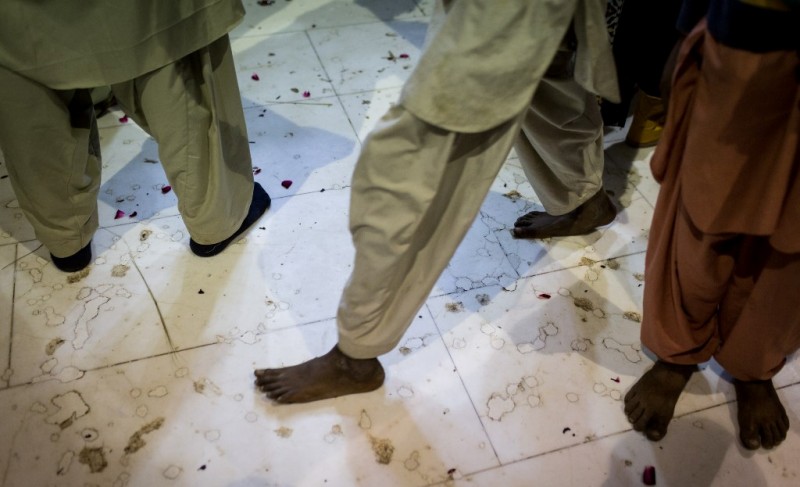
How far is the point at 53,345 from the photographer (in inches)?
46.4

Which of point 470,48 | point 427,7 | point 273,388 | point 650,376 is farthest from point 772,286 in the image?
point 427,7

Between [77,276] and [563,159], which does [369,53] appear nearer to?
[563,159]

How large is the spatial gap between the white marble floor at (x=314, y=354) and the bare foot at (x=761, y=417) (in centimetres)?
3

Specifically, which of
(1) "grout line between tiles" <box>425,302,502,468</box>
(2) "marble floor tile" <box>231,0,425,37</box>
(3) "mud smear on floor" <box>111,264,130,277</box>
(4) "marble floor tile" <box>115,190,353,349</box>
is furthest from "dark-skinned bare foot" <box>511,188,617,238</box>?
(2) "marble floor tile" <box>231,0,425,37</box>

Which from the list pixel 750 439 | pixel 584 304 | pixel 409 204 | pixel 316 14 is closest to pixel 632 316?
pixel 584 304

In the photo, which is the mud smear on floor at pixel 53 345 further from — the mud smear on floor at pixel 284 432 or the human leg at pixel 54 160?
the mud smear on floor at pixel 284 432

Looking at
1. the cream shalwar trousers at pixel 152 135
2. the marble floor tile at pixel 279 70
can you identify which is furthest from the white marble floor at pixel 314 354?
the marble floor tile at pixel 279 70

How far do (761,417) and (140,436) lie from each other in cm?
107

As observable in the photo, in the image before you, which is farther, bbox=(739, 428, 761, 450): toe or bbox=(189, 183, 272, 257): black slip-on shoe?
bbox=(189, 183, 272, 257): black slip-on shoe

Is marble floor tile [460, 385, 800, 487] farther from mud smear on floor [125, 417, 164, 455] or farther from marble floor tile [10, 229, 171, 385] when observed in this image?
marble floor tile [10, 229, 171, 385]

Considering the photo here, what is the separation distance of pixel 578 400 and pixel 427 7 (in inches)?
63.3

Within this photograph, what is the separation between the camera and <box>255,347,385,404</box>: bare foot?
1069 millimetres

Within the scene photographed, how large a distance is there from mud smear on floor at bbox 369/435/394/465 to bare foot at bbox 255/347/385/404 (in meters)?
0.10

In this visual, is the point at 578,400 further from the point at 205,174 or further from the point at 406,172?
the point at 205,174
